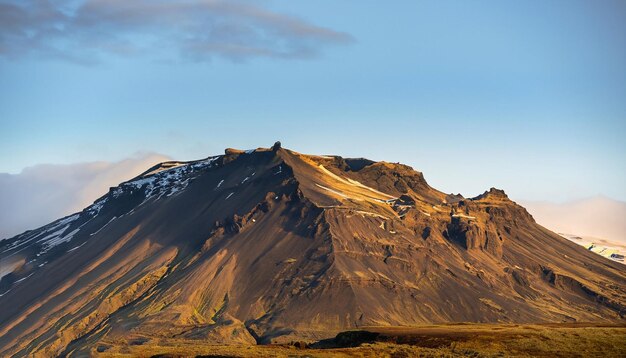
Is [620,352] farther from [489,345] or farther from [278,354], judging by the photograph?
[278,354]

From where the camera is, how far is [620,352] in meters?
148

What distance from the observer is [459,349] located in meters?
154

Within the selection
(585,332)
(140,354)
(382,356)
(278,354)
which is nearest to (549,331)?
(585,332)

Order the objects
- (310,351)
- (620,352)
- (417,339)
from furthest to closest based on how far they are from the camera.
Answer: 1. (417,339)
2. (310,351)
3. (620,352)

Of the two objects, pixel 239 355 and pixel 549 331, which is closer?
pixel 239 355

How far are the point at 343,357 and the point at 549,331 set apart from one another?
40762 mm

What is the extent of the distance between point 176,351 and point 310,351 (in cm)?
2581

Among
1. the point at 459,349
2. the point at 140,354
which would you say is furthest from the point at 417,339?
the point at 140,354

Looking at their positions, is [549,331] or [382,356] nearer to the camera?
[382,356]

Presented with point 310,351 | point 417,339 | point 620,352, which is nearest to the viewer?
point 620,352

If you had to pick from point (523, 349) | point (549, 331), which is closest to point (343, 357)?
point (523, 349)

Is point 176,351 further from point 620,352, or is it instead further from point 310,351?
point 620,352

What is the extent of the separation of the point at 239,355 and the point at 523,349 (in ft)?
149

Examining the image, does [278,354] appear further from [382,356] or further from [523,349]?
[523,349]
